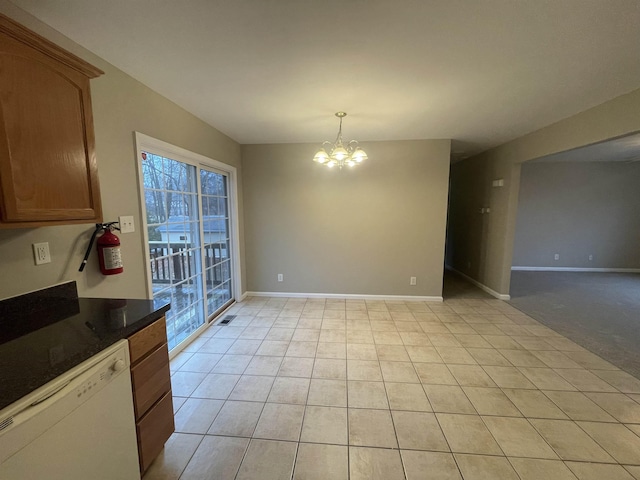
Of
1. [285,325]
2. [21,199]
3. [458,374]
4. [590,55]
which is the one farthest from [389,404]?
[590,55]

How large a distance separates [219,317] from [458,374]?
2.89 meters

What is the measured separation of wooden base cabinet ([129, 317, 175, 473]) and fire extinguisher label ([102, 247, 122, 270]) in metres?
0.58

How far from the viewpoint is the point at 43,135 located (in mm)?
1148

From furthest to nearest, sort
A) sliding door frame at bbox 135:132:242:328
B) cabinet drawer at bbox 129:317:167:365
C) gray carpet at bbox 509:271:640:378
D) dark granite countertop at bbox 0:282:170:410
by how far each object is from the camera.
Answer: gray carpet at bbox 509:271:640:378
sliding door frame at bbox 135:132:242:328
cabinet drawer at bbox 129:317:167:365
dark granite countertop at bbox 0:282:170:410

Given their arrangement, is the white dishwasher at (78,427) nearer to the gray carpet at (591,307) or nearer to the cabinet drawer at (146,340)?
the cabinet drawer at (146,340)

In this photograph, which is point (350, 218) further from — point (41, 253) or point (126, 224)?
point (41, 253)

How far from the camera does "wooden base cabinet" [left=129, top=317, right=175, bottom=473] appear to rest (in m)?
1.28

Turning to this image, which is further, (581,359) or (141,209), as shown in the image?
(581,359)

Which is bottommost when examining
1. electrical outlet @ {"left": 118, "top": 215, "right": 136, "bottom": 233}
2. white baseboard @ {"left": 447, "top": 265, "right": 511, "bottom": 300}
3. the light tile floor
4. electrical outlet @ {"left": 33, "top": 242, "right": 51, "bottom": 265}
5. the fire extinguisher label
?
the light tile floor

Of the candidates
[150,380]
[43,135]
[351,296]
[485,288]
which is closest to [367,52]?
[43,135]

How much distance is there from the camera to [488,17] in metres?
1.35

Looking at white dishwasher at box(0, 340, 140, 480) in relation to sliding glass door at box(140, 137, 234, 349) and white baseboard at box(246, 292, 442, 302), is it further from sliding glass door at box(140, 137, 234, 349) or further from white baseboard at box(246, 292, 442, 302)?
white baseboard at box(246, 292, 442, 302)

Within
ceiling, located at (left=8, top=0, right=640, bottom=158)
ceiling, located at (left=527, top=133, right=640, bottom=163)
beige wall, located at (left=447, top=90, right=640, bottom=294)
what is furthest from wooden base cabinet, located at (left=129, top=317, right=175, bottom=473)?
ceiling, located at (left=527, top=133, right=640, bottom=163)

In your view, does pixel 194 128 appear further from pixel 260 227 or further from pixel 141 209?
pixel 260 227
